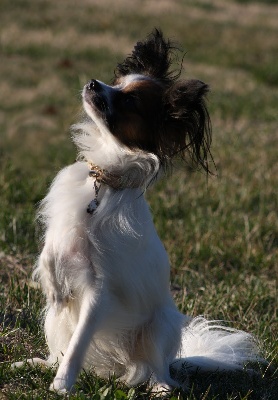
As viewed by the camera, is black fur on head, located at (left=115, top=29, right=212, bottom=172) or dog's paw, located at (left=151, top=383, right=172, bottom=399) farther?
dog's paw, located at (left=151, top=383, right=172, bottom=399)

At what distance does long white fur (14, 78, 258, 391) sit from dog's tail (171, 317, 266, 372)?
172mm

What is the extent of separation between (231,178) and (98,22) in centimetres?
1091

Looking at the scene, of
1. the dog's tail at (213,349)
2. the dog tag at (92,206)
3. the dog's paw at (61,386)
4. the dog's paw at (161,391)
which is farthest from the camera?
the dog's tail at (213,349)

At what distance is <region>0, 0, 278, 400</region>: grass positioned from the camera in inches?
172

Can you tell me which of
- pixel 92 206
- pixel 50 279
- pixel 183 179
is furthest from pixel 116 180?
pixel 183 179

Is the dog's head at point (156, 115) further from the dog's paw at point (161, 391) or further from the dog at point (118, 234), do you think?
→ the dog's paw at point (161, 391)

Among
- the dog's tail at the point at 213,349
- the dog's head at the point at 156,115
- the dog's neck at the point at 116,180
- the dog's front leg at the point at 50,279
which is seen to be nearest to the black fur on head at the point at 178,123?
the dog's head at the point at 156,115

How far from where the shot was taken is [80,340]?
3697mm

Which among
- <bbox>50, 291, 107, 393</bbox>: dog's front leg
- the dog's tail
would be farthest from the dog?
the dog's tail

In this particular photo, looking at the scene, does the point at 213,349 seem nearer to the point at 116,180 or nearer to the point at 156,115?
the point at 116,180

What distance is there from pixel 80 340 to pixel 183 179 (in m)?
4.87

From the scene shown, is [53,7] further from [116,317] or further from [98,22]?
[116,317]

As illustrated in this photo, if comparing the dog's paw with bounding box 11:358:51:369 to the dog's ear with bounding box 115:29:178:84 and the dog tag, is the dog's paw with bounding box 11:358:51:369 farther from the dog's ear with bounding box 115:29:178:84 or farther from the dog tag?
the dog's ear with bounding box 115:29:178:84

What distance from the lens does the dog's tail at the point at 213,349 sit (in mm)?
4297
